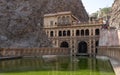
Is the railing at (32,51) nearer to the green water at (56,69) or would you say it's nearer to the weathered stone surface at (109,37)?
the weathered stone surface at (109,37)

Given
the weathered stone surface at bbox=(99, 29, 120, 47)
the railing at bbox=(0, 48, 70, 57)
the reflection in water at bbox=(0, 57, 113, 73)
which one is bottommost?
the reflection in water at bbox=(0, 57, 113, 73)

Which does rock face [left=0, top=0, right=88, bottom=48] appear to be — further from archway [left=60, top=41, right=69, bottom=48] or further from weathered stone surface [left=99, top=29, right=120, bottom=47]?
Answer: weathered stone surface [left=99, top=29, right=120, bottom=47]

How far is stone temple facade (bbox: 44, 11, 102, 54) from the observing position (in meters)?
62.7

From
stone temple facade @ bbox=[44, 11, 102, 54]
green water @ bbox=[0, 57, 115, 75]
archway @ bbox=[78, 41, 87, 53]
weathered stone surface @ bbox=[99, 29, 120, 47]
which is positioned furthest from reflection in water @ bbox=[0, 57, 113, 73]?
archway @ bbox=[78, 41, 87, 53]

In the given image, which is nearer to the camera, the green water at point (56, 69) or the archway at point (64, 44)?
the green water at point (56, 69)

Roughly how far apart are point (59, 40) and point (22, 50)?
15876mm

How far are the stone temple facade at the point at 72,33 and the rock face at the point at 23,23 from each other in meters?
3.60

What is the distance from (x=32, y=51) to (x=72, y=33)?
14788 millimetres

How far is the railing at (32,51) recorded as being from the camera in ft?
162

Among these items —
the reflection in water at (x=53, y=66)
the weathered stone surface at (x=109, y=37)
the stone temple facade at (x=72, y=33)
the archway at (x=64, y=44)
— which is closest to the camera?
the reflection in water at (x=53, y=66)

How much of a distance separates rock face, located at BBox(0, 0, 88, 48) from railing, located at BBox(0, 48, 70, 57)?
27.5 feet

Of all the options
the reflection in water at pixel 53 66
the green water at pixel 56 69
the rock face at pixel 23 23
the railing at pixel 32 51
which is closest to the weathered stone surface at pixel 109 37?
the reflection in water at pixel 53 66

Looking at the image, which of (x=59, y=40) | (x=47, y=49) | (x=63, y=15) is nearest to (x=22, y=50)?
(x=47, y=49)

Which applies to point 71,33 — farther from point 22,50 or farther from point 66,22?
point 22,50
